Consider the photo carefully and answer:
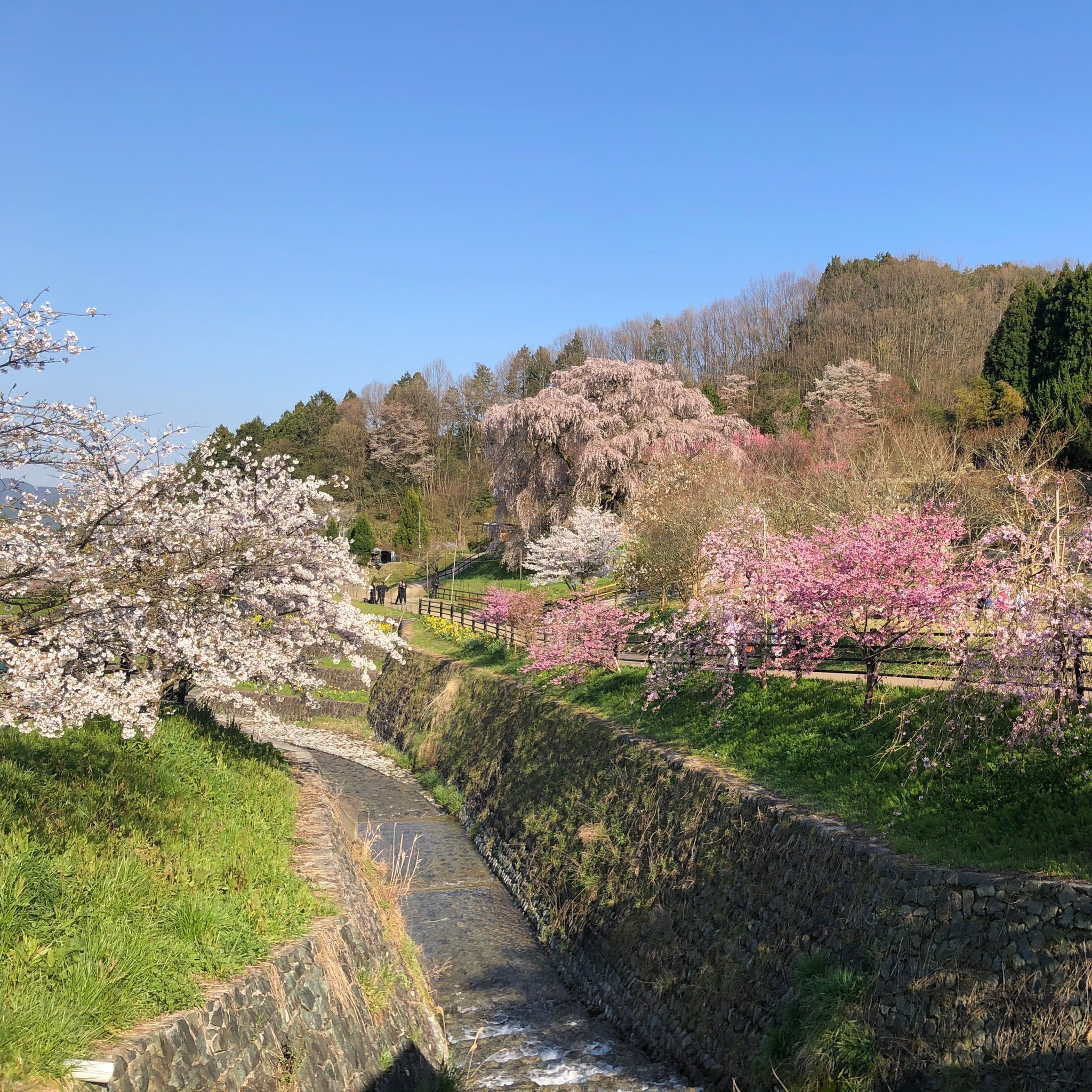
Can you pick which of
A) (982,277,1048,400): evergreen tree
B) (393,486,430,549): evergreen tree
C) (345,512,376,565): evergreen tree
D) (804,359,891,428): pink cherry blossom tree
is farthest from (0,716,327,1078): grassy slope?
(393,486,430,549): evergreen tree

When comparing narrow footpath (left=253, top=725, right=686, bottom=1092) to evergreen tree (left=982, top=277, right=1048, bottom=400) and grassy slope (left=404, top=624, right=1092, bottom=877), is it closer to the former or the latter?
A: grassy slope (left=404, top=624, right=1092, bottom=877)

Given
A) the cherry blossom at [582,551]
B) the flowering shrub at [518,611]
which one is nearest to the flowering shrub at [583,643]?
the flowering shrub at [518,611]

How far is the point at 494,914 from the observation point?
1644 centimetres

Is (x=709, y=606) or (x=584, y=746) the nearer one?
(x=709, y=606)

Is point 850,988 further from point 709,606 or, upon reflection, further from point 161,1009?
point 709,606

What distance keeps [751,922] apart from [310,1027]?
5.64 meters

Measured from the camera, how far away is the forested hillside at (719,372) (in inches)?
2357

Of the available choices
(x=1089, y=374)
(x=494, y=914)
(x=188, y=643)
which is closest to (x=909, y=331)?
(x=1089, y=374)

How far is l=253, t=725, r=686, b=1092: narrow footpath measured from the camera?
11164 mm

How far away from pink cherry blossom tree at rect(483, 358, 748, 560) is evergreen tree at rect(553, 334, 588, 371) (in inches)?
1412

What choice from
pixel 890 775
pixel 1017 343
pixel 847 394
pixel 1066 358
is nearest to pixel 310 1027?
pixel 890 775

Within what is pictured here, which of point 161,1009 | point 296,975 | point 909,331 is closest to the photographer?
point 161,1009

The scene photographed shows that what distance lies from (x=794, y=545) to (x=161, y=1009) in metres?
12.6

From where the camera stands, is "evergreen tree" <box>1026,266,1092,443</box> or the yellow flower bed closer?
the yellow flower bed
